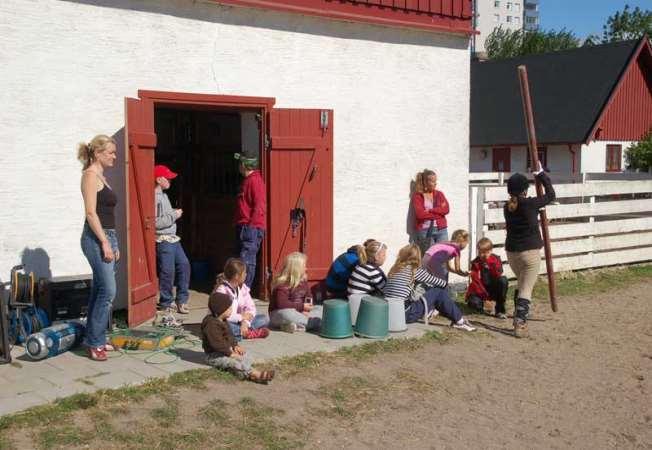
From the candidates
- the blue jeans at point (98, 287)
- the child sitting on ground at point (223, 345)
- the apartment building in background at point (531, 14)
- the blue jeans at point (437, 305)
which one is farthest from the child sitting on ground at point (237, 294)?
the apartment building in background at point (531, 14)

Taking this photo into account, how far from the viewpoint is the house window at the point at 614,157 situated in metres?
28.0

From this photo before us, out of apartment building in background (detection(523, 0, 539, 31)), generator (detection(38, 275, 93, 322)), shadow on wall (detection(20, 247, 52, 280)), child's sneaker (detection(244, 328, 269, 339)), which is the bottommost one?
child's sneaker (detection(244, 328, 269, 339))

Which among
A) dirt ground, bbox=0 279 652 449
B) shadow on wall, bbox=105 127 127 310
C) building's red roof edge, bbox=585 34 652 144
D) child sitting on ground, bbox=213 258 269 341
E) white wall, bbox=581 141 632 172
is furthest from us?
white wall, bbox=581 141 632 172

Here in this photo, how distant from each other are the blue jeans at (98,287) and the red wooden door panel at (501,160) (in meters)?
25.2

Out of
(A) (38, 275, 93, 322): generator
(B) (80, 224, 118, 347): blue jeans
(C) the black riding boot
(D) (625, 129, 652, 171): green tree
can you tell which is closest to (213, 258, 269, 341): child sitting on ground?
(B) (80, 224, 118, 347): blue jeans

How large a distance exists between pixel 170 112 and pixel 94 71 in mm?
3381

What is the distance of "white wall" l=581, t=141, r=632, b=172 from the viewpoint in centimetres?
2727

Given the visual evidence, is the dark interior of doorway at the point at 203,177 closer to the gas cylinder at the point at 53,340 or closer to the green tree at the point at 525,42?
the gas cylinder at the point at 53,340

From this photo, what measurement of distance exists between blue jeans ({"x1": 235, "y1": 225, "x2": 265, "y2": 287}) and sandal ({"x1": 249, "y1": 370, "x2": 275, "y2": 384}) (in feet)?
8.37

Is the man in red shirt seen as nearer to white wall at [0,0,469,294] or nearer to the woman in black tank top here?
white wall at [0,0,469,294]

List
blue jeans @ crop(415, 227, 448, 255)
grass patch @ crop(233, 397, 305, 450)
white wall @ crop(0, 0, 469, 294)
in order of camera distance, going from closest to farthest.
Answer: grass patch @ crop(233, 397, 305, 450), white wall @ crop(0, 0, 469, 294), blue jeans @ crop(415, 227, 448, 255)

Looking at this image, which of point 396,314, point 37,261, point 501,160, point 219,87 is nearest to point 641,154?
point 501,160

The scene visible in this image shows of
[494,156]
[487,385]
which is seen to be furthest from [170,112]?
[494,156]

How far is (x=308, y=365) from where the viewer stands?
6633 millimetres
